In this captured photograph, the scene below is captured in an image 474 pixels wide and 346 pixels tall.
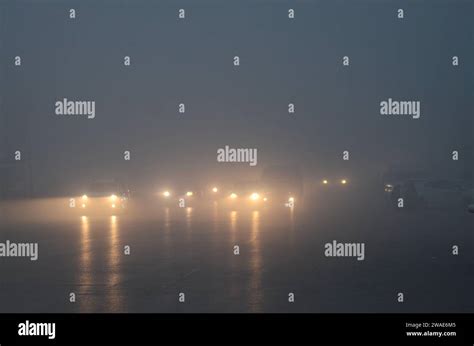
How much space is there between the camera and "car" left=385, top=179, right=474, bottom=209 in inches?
1247

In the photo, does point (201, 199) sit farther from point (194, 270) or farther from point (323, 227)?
point (194, 270)

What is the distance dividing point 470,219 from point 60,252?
16270 mm

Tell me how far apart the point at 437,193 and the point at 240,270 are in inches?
847

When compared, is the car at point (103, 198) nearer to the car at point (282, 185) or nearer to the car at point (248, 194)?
the car at point (248, 194)

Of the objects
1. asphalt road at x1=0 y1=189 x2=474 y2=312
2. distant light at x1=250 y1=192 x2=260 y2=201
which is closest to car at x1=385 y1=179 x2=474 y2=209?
asphalt road at x1=0 y1=189 x2=474 y2=312

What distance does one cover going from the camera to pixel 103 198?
102 feet

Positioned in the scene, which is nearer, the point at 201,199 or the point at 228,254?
Result: the point at 228,254
